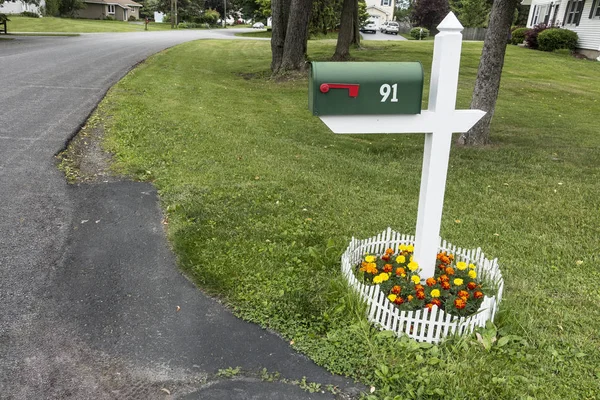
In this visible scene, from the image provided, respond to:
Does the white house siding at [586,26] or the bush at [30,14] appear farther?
the bush at [30,14]

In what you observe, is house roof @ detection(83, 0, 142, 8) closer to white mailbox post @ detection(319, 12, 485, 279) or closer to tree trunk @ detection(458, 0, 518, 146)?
tree trunk @ detection(458, 0, 518, 146)

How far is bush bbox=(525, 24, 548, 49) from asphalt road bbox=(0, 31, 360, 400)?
2881 cm

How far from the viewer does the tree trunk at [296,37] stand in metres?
15.0

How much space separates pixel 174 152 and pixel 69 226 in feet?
8.94

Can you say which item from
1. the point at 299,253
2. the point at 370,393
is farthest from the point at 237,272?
the point at 370,393

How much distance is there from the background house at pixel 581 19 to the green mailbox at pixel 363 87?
85.0ft

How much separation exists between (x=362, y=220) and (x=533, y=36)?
93.7 feet

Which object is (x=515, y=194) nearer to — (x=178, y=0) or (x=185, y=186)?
(x=185, y=186)

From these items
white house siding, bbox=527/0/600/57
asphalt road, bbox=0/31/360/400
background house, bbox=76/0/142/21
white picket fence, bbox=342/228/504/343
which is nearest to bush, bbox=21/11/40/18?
background house, bbox=76/0/142/21

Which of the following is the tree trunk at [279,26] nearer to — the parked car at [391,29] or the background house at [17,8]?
the parked car at [391,29]

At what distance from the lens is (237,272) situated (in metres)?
4.17

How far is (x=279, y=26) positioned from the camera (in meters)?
16.2

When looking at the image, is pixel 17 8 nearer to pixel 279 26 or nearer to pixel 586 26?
pixel 279 26

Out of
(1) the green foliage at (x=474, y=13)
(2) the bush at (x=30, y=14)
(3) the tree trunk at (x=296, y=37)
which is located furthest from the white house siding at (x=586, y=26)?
(2) the bush at (x=30, y=14)
